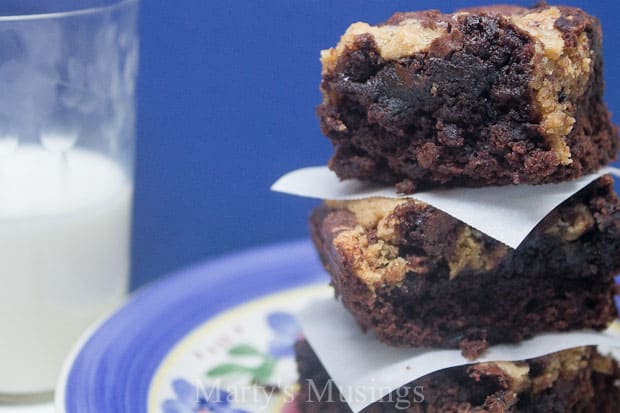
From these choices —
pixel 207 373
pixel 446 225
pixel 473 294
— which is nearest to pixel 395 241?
pixel 446 225

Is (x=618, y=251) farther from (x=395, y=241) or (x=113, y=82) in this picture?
(x=113, y=82)

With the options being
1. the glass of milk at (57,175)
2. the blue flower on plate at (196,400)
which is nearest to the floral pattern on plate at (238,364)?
the blue flower on plate at (196,400)

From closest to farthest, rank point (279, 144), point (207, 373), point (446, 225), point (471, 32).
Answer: point (471, 32)
point (446, 225)
point (207, 373)
point (279, 144)

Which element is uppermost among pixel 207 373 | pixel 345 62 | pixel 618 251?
pixel 345 62

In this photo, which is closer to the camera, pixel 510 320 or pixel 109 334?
pixel 510 320

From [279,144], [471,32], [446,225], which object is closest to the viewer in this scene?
[471,32]

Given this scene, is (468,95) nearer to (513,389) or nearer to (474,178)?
(474,178)

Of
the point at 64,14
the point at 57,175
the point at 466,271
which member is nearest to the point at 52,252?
the point at 57,175
